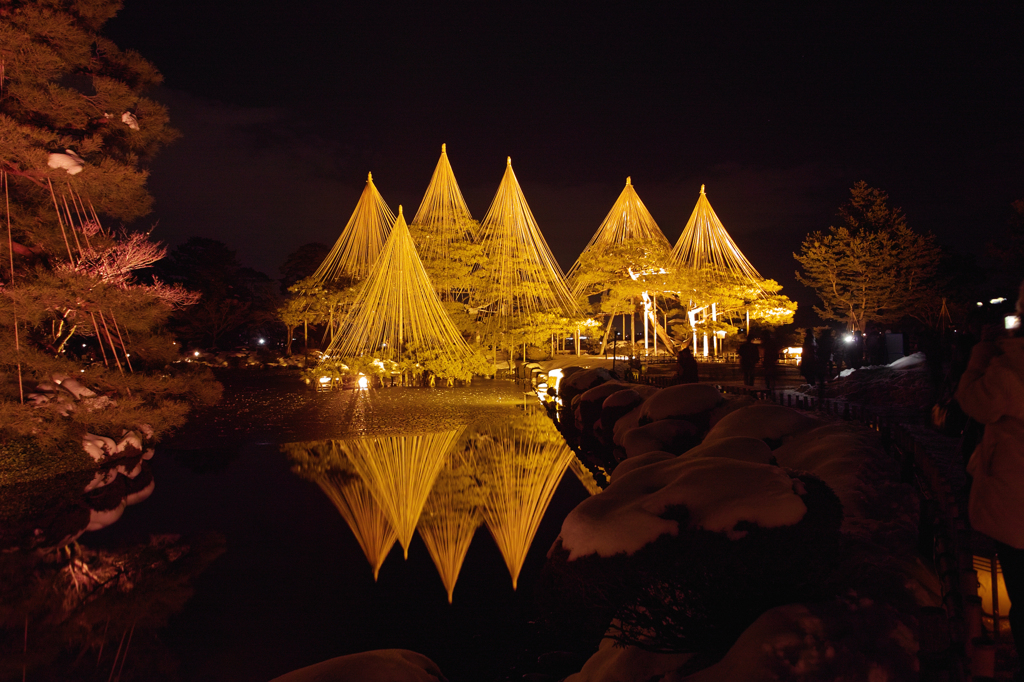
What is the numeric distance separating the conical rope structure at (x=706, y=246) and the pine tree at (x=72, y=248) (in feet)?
62.3

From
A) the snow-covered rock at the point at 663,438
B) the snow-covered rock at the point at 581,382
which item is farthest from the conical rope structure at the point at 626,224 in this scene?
the snow-covered rock at the point at 663,438

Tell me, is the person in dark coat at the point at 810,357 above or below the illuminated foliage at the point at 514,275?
below

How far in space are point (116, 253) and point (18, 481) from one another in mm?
2994

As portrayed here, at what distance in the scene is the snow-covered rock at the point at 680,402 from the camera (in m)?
7.13

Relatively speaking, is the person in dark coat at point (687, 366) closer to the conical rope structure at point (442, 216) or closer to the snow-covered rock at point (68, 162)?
the snow-covered rock at point (68, 162)

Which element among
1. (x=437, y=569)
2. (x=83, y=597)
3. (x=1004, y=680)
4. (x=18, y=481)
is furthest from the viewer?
(x=18, y=481)

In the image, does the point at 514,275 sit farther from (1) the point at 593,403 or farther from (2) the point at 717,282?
(1) the point at 593,403

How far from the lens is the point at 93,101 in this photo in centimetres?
752

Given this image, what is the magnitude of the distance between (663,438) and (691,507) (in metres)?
4.23

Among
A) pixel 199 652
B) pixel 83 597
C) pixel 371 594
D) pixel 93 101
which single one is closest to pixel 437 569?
pixel 371 594

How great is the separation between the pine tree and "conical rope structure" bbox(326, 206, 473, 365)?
8741mm

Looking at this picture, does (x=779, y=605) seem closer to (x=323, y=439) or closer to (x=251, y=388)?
(x=323, y=439)

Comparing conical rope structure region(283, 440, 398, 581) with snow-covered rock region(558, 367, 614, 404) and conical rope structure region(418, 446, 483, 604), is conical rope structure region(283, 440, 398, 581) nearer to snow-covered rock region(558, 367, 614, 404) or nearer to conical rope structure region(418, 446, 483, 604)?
conical rope structure region(418, 446, 483, 604)

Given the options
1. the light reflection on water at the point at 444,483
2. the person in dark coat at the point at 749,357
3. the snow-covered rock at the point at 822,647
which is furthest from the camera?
the person in dark coat at the point at 749,357
